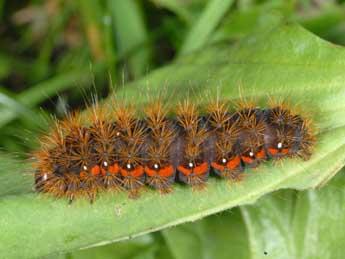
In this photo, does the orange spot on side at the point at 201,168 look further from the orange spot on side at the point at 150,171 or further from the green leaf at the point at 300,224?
the green leaf at the point at 300,224

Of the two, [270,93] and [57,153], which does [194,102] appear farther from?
[57,153]

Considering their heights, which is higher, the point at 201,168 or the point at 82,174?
the point at 82,174

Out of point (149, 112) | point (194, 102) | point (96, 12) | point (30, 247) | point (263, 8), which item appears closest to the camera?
point (30, 247)

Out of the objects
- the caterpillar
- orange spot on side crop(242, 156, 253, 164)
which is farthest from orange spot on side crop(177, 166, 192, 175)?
orange spot on side crop(242, 156, 253, 164)

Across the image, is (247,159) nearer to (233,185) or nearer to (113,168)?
(233,185)

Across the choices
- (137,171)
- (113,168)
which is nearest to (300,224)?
(137,171)

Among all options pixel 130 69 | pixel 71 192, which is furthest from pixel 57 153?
pixel 130 69

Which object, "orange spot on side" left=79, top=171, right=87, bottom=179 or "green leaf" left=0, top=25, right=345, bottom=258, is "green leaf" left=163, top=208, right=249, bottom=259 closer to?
"green leaf" left=0, top=25, right=345, bottom=258
